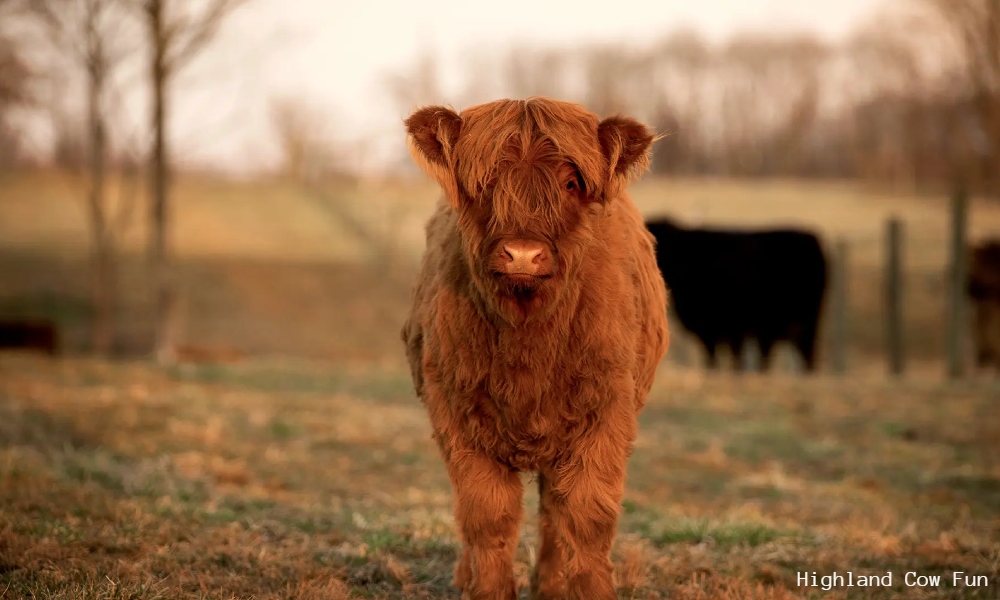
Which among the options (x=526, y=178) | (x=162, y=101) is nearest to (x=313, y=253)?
(x=162, y=101)

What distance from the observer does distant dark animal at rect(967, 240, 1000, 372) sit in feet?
52.2

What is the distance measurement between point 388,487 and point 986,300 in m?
12.7

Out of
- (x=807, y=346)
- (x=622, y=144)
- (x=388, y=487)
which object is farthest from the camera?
(x=807, y=346)

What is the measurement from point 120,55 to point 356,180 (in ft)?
88.8

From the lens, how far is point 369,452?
27.6 feet

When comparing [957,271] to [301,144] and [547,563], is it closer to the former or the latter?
[547,563]

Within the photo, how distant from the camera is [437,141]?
3996mm

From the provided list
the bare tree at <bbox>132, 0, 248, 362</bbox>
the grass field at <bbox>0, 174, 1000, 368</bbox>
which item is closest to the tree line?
the grass field at <bbox>0, 174, 1000, 368</bbox>

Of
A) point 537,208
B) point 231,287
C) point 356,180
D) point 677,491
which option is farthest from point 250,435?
point 356,180

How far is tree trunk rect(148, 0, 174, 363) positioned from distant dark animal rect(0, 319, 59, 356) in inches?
157

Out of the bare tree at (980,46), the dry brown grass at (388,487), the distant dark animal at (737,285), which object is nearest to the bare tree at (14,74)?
the dry brown grass at (388,487)

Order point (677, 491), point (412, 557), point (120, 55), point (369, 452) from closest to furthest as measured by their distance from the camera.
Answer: point (412, 557) < point (677, 491) < point (369, 452) < point (120, 55)

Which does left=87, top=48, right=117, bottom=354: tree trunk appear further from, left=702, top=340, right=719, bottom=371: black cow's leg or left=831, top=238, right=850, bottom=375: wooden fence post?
Answer: left=831, top=238, right=850, bottom=375: wooden fence post

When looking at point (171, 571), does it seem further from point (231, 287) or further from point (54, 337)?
point (231, 287)
